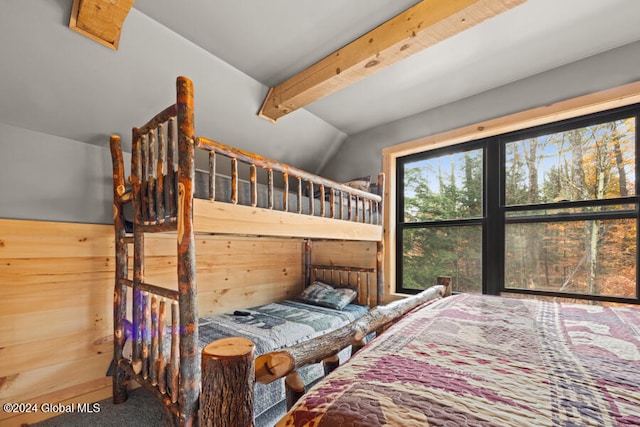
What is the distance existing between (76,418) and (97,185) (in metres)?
1.47

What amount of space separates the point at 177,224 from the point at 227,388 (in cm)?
89

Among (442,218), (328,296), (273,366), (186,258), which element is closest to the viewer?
(273,366)

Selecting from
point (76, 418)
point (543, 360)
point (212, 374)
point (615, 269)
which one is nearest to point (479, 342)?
point (543, 360)

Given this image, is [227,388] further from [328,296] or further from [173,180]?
[328,296]

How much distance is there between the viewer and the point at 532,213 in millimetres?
2268

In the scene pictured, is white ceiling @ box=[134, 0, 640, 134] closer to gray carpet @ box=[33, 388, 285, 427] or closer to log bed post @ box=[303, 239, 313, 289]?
log bed post @ box=[303, 239, 313, 289]

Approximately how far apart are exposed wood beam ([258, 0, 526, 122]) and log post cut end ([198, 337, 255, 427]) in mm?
1681

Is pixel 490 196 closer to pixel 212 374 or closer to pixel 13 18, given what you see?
pixel 212 374

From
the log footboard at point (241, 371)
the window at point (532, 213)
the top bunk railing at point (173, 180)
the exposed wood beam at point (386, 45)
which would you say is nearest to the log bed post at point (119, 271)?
the top bunk railing at point (173, 180)

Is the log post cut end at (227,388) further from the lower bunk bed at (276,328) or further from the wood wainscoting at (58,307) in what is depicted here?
the wood wainscoting at (58,307)

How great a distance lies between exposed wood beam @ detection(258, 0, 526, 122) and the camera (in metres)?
1.38

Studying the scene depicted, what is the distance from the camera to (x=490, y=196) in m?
2.46

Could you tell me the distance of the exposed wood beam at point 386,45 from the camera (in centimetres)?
138

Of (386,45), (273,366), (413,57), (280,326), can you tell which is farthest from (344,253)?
(273,366)
